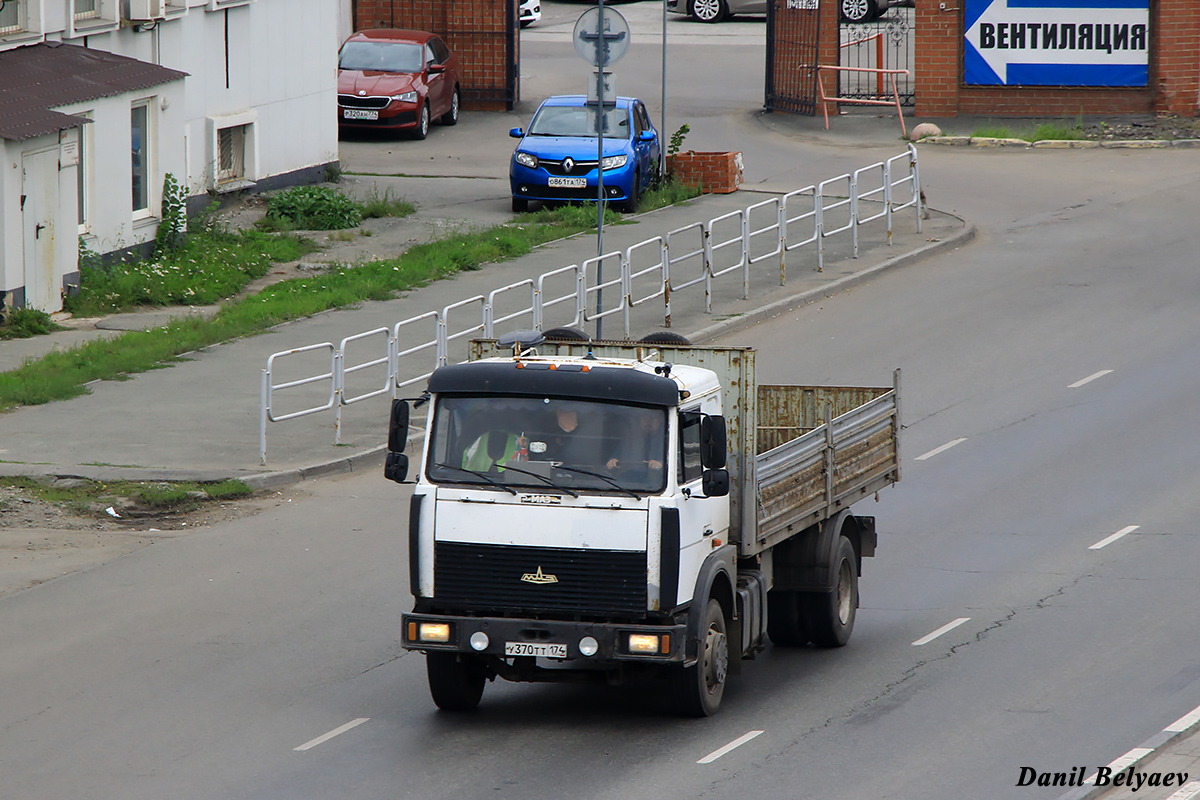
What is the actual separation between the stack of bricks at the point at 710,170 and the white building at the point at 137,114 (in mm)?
6234

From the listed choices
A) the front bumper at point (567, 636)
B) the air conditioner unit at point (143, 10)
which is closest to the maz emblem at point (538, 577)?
the front bumper at point (567, 636)

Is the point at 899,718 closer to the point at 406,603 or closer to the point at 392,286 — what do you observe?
the point at 406,603

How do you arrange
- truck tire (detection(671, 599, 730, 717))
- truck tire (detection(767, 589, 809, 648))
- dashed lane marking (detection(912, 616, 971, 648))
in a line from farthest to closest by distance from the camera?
1. dashed lane marking (detection(912, 616, 971, 648))
2. truck tire (detection(767, 589, 809, 648))
3. truck tire (detection(671, 599, 730, 717))

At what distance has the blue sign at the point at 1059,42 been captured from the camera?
3359 cm

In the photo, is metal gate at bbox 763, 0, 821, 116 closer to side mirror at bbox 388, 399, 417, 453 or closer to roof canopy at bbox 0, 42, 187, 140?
roof canopy at bbox 0, 42, 187, 140

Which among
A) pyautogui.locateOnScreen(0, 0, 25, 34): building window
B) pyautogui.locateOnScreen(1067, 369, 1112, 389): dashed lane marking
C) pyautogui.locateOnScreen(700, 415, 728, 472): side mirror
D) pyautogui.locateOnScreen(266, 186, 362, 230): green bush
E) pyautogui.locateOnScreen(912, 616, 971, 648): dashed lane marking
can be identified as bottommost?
pyautogui.locateOnScreen(912, 616, 971, 648): dashed lane marking

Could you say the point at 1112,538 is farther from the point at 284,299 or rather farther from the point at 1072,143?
the point at 1072,143

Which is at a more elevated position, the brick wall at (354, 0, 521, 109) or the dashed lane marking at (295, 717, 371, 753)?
the brick wall at (354, 0, 521, 109)

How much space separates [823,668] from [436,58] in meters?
26.1

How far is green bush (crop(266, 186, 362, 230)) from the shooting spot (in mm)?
27203

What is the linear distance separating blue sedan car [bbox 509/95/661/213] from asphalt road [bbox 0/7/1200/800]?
26.9 feet

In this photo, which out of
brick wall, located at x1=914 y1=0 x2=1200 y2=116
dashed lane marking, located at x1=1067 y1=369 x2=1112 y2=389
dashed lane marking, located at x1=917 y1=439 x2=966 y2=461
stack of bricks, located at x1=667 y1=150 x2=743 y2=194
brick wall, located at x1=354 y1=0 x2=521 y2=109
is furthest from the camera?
brick wall, located at x1=354 y1=0 x2=521 y2=109

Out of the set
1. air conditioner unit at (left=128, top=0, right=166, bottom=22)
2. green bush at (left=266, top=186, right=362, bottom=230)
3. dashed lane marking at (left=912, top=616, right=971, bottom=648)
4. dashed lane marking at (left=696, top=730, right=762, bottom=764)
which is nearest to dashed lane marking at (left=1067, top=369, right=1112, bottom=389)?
dashed lane marking at (left=912, top=616, right=971, bottom=648)

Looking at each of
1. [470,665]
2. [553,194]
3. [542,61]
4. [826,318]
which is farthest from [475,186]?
[470,665]
